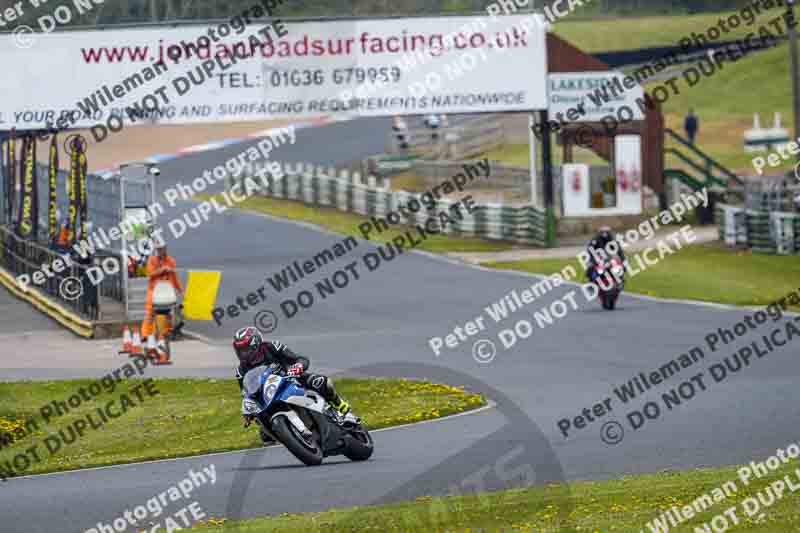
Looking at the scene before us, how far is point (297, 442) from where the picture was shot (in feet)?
43.1

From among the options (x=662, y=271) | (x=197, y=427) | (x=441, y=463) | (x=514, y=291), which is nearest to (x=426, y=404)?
(x=197, y=427)

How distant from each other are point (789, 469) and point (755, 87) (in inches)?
2415

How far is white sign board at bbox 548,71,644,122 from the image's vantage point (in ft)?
123

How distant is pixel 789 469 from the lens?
39.1ft

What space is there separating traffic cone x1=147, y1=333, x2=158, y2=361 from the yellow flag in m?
2.49

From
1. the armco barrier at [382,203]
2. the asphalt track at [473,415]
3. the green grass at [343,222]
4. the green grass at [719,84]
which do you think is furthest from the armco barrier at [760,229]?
the green grass at [719,84]

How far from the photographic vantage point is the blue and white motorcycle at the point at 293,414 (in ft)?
42.6

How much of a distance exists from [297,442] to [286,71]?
74.6ft

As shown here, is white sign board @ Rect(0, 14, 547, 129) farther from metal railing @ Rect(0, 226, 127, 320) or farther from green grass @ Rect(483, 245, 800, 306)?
green grass @ Rect(483, 245, 800, 306)

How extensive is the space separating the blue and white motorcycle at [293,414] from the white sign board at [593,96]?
81.7 feet

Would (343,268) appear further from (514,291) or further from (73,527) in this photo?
(73,527)

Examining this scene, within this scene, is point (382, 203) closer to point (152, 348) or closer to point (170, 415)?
point (152, 348)

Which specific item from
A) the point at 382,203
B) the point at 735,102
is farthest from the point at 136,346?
the point at 735,102

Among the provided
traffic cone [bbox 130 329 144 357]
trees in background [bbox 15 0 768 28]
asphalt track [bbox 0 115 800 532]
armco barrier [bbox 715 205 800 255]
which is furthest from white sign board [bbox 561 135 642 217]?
traffic cone [bbox 130 329 144 357]
